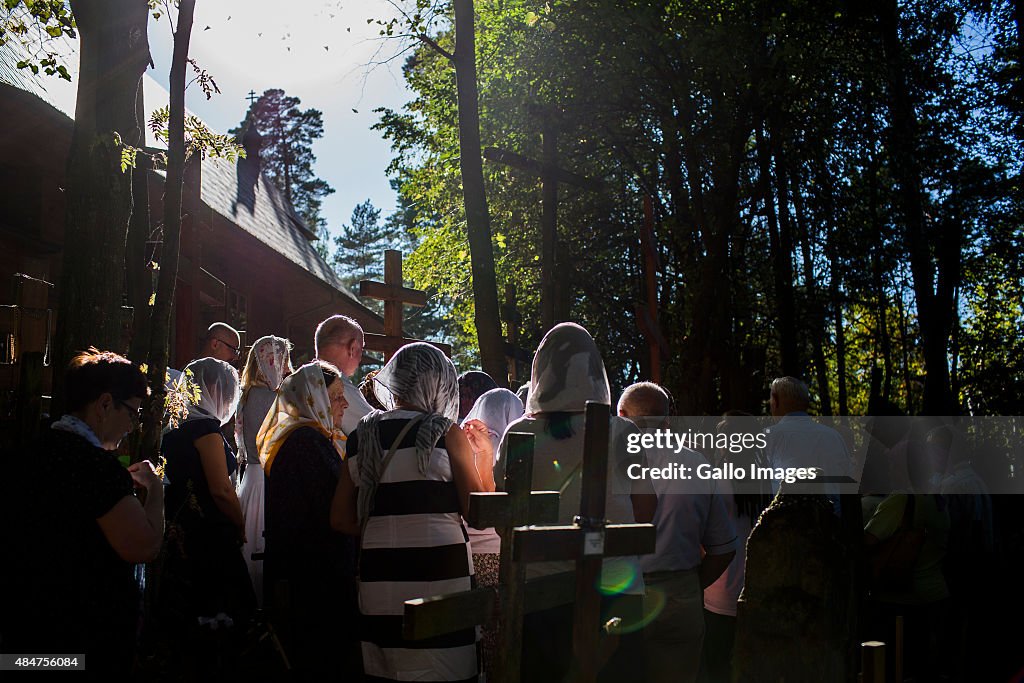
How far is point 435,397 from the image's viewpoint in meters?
4.20

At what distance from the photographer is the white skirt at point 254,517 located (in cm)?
567

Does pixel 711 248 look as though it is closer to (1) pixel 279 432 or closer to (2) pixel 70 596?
(1) pixel 279 432

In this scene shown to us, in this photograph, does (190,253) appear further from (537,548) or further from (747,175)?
(747,175)

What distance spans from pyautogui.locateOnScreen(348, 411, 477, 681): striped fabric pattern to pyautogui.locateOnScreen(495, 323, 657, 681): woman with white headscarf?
29 centimetres

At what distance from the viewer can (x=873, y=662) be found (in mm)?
3354

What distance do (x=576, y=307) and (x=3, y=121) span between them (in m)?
14.8

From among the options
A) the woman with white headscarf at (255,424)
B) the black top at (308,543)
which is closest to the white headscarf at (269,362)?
the woman with white headscarf at (255,424)

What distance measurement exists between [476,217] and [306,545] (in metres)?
6.14

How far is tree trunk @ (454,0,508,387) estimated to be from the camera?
10320 mm

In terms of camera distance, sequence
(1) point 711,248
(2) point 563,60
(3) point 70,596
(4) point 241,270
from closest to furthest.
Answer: (3) point 70,596
(1) point 711,248
(2) point 563,60
(4) point 241,270

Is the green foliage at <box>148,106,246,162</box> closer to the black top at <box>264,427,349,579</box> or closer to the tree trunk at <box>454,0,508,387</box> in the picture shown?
the black top at <box>264,427,349,579</box>

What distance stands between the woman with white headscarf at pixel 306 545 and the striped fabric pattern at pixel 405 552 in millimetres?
850

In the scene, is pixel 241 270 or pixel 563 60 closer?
pixel 563 60

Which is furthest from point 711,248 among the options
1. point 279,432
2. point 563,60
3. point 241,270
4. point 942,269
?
point 279,432
